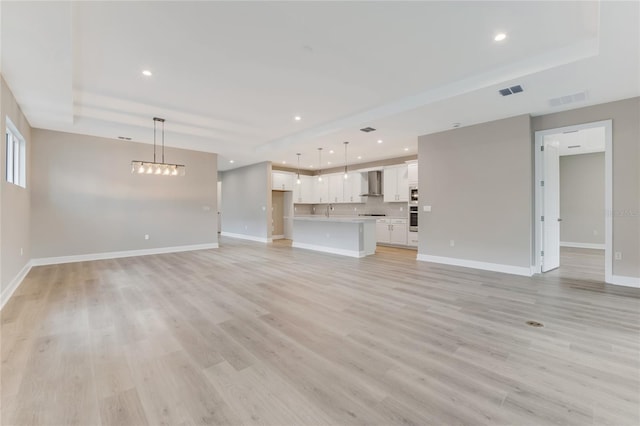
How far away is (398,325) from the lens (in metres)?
2.78

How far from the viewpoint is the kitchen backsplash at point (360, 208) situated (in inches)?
355

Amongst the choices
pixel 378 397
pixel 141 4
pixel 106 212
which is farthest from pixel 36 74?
pixel 378 397

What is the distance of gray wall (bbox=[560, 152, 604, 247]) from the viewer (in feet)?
25.5

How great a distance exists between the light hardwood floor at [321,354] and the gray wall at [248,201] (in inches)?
211

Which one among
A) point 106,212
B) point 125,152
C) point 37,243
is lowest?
point 37,243

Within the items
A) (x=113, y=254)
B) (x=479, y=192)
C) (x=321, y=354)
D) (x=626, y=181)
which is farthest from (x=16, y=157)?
(x=626, y=181)

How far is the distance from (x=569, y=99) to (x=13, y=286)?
8.64m

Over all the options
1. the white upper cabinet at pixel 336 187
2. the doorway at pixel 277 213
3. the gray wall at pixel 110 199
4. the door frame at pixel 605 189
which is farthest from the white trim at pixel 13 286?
the white upper cabinet at pixel 336 187

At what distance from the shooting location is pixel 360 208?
10047mm

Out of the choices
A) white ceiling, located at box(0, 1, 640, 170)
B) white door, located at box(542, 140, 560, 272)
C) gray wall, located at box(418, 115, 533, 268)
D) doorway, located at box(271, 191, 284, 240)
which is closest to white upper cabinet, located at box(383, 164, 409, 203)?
gray wall, located at box(418, 115, 533, 268)

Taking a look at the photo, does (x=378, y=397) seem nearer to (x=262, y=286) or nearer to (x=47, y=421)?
(x=47, y=421)

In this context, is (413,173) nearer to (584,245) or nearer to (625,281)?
(625,281)

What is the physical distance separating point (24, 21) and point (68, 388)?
2989 millimetres

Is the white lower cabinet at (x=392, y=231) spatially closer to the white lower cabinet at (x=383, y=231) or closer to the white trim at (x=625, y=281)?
the white lower cabinet at (x=383, y=231)
